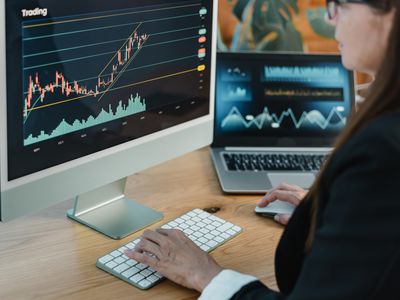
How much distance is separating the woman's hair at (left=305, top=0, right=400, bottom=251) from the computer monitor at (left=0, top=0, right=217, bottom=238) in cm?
49

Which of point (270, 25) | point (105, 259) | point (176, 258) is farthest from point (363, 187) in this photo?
point (270, 25)

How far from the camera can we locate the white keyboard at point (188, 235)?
1.31 meters

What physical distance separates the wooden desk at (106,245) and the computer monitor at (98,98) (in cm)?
6

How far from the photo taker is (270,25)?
2090mm

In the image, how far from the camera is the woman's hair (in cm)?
100

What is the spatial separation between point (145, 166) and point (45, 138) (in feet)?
0.95

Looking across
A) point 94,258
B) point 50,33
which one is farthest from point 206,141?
point 50,33

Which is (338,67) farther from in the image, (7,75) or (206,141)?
(7,75)

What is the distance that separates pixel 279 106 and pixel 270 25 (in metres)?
0.31

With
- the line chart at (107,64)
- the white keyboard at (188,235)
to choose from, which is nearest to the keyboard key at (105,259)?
the white keyboard at (188,235)

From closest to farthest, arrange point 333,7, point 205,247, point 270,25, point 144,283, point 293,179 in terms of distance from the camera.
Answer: point 333,7, point 144,283, point 205,247, point 293,179, point 270,25

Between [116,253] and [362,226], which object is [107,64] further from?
[362,226]

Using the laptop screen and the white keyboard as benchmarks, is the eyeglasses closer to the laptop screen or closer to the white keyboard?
the white keyboard

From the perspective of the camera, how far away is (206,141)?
1658mm
